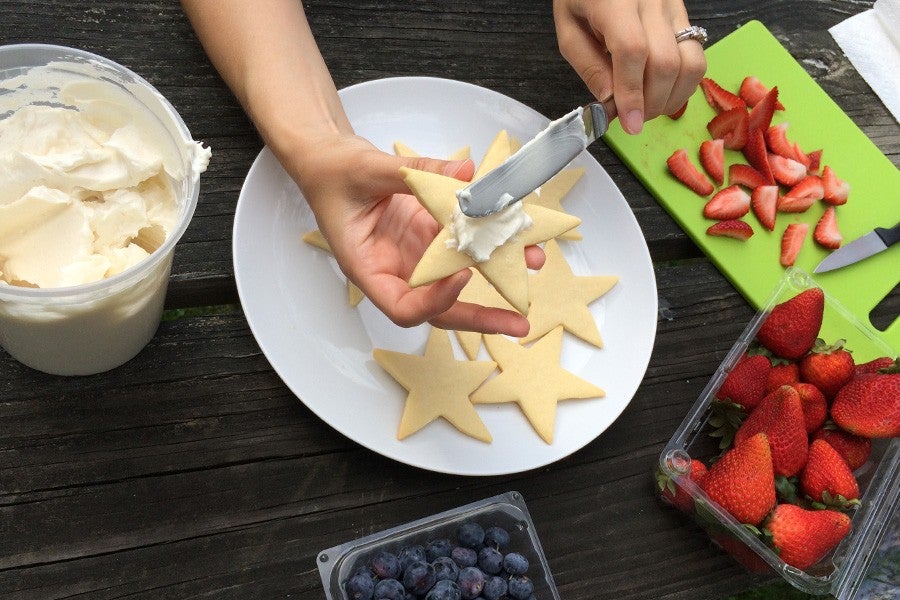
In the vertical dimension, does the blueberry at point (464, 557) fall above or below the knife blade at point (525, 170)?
below

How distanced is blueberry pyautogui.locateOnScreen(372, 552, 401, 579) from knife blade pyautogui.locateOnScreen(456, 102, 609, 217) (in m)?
0.50

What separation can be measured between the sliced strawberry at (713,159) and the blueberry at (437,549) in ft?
3.09

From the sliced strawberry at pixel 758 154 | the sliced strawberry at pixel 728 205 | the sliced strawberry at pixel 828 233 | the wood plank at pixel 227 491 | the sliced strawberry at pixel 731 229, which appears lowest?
the wood plank at pixel 227 491

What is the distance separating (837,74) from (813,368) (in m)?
0.84

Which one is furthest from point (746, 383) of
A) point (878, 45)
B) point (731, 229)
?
point (878, 45)

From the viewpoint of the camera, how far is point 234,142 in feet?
4.67

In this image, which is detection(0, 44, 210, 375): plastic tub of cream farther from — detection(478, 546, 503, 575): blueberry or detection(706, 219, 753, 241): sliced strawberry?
detection(706, 219, 753, 241): sliced strawberry

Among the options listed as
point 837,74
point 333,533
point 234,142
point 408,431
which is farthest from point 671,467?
point 837,74

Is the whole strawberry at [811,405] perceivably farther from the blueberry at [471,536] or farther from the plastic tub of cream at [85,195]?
the plastic tub of cream at [85,195]

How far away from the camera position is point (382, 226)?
49.3 inches

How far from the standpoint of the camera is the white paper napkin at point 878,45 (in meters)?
1.91

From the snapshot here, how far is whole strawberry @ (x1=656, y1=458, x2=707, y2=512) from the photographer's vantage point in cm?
131

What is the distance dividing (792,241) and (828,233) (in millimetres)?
93

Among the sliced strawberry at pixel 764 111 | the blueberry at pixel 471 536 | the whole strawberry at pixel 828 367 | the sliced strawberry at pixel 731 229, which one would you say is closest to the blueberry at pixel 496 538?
the blueberry at pixel 471 536
